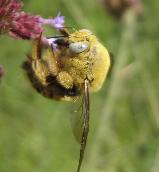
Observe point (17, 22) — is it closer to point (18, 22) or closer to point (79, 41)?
point (18, 22)

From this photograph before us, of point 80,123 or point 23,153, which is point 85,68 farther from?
point 23,153

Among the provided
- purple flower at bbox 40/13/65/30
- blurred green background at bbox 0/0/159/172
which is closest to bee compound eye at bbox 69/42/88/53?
purple flower at bbox 40/13/65/30

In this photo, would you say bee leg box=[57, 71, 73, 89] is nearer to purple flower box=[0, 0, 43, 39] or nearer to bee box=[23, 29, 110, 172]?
bee box=[23, 29, 110, 172]

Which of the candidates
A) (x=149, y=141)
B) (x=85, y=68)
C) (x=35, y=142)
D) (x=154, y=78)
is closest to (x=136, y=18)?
(x=154, y=78)

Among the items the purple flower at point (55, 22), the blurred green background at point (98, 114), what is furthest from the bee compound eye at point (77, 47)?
the blurred green background at point (98, 114)

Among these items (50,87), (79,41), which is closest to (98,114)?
(50,87)

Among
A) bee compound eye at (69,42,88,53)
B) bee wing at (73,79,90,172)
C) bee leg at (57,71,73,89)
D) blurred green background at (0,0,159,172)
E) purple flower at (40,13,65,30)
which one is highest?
purple flower at (40,13,65,30)

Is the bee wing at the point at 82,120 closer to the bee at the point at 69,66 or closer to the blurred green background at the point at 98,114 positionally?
the bee at the point at 69,66

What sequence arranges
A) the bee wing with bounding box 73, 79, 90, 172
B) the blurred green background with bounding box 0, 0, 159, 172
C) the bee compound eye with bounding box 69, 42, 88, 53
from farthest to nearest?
the blurred green background with bounding box 0, 0, 159, 172
the bee compound eye with bounding box 69, 42, 88, 53
the bee wing with bounding box 73, 79, 90, 172
